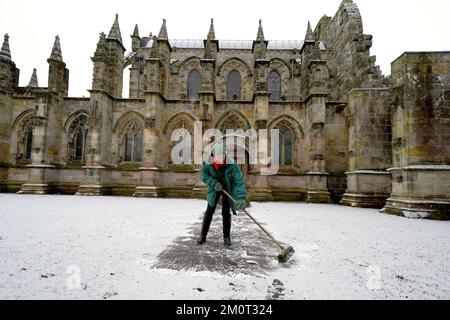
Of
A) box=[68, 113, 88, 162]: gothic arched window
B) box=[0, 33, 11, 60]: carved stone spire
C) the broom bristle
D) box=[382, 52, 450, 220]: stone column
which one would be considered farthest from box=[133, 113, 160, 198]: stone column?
box=[382, 52, 450, 220]: stone column

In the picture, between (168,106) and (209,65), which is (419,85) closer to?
(209,65)

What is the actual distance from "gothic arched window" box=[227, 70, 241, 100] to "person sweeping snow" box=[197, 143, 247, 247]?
1776 centimetres

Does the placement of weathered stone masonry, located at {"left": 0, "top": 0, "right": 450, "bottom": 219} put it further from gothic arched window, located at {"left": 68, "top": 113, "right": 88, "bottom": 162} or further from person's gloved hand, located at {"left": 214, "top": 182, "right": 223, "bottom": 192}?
person's gloved hand, located at {"left": 214, "top": 182, "right": 223, "bottom": 192}

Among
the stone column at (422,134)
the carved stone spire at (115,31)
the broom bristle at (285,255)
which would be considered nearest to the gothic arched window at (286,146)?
the stone column at (422,134)

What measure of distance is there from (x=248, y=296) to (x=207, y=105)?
38.6ft

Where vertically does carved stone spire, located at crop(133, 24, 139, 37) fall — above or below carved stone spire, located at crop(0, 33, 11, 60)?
above

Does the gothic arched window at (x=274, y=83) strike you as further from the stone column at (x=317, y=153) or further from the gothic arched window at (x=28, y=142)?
the gothic arched window at (x=28, y=142)

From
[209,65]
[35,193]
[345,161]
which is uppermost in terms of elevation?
[209,65]

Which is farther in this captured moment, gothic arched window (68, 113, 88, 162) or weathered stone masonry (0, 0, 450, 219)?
gothic arched window (68, 113, 88, 162)

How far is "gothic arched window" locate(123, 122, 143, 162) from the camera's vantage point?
14.7 meters

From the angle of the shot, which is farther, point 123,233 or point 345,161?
point 345,161

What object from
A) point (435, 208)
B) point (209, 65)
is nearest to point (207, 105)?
point (209, 65)

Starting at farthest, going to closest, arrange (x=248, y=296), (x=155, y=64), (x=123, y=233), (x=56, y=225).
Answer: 1. (x=155, y=64)
2. (x=56, y=225)
3. (x=123, y=233)
4. (x=248, y=296)

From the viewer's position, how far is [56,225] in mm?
4914
